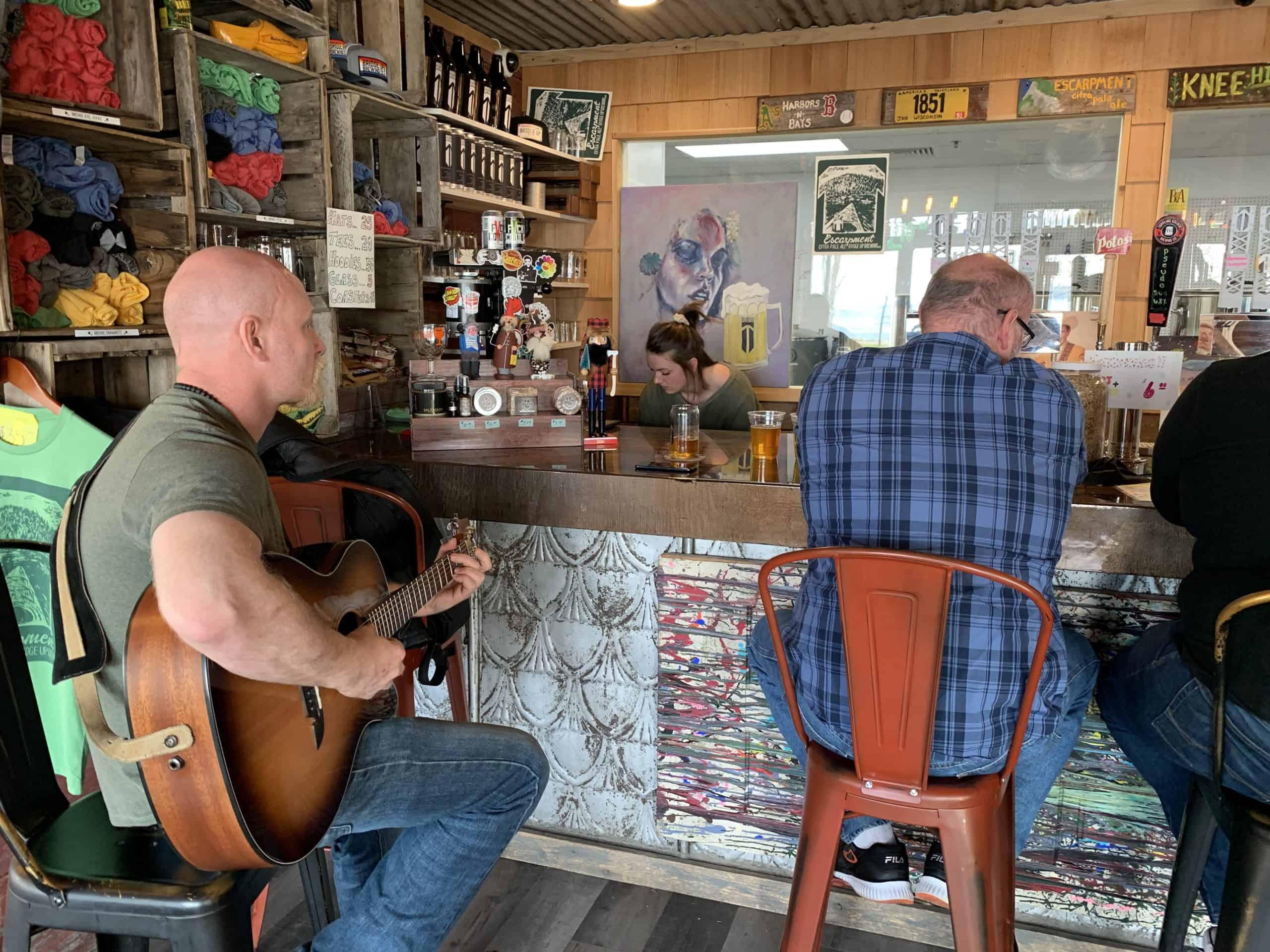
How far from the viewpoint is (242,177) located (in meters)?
2.66

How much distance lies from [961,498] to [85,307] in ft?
6.42

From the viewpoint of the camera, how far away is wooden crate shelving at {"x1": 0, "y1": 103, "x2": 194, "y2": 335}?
228 centimetres

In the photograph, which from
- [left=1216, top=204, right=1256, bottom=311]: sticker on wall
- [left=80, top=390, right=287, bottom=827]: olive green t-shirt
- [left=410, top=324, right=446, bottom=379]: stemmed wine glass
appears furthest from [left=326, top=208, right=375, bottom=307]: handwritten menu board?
[left=1216, top=204, right=1256, bottom=311]: sticker on wall

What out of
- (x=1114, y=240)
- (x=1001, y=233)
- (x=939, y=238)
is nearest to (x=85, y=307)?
(x=1114, y=240)

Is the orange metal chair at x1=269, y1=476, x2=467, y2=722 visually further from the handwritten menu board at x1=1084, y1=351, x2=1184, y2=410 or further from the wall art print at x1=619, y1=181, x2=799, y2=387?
the wall art print at x1=619, y1=181, x2=799, y2=387

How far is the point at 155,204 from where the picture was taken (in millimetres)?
2352

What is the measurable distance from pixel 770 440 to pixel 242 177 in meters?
1.70

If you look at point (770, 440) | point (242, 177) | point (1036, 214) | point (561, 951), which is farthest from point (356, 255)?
point (1036, 214)

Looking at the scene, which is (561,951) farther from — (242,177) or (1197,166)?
(1197,166)

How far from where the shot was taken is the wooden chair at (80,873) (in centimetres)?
124

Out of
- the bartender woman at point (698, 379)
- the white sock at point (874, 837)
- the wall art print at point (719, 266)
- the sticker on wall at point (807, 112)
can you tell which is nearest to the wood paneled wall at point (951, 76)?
the sticker on wall at point (807, 112)

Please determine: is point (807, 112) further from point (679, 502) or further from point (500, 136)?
point (679, 502)

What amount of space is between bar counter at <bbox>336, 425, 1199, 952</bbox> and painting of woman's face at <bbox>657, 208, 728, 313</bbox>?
329cm

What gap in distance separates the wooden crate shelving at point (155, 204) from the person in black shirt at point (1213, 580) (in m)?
2.26
